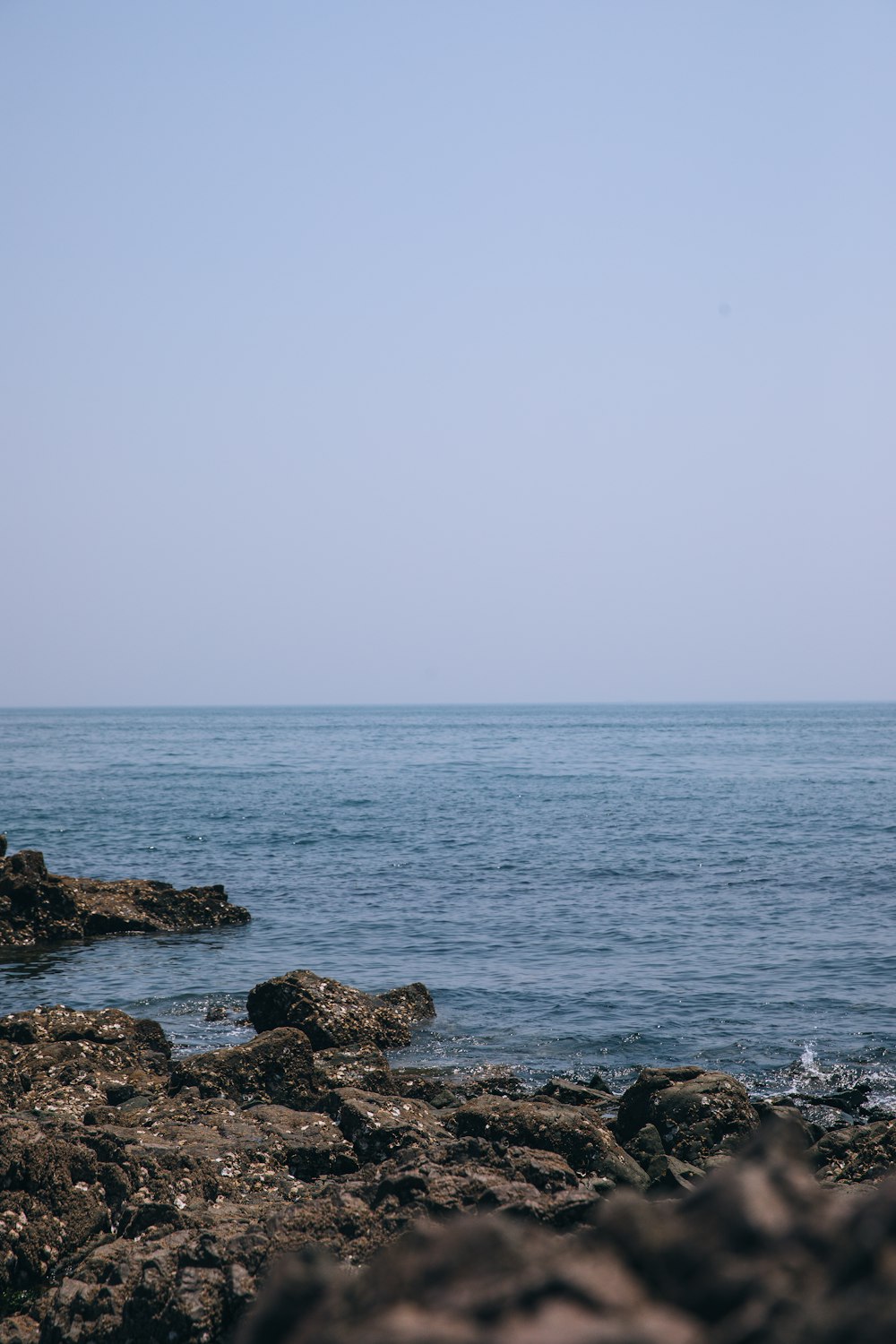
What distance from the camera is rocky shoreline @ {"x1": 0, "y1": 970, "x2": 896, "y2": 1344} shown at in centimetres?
273

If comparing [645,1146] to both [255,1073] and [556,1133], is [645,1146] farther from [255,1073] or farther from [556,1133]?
[255,1073]

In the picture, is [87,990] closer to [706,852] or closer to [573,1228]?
[573,1228]

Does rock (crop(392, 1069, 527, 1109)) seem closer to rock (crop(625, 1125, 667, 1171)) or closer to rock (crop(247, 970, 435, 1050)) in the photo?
rock (crop(247, 970, 435, 1050))

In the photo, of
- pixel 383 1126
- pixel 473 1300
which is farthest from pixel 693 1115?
pixel 473 1300

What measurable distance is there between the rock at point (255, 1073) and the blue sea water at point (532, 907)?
360 cm

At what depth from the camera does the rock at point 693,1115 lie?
45.0 feet

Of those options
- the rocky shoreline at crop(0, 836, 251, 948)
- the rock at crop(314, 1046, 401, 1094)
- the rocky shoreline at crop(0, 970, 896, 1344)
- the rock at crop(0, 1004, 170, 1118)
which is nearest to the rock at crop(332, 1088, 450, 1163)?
the rocky shoreline at crop(0, 970, 896, 1344)

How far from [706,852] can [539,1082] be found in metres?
26.6

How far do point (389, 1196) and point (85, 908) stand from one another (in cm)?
2495

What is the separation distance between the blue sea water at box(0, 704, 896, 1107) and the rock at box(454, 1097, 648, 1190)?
6182mm

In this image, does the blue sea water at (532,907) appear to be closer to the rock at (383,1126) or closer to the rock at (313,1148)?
the rock at (383,1126)

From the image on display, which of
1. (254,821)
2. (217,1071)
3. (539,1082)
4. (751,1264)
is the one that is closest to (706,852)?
(254,821)

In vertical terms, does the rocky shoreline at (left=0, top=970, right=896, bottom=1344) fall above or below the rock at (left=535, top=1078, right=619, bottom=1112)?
above

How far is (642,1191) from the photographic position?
35.4 ft
